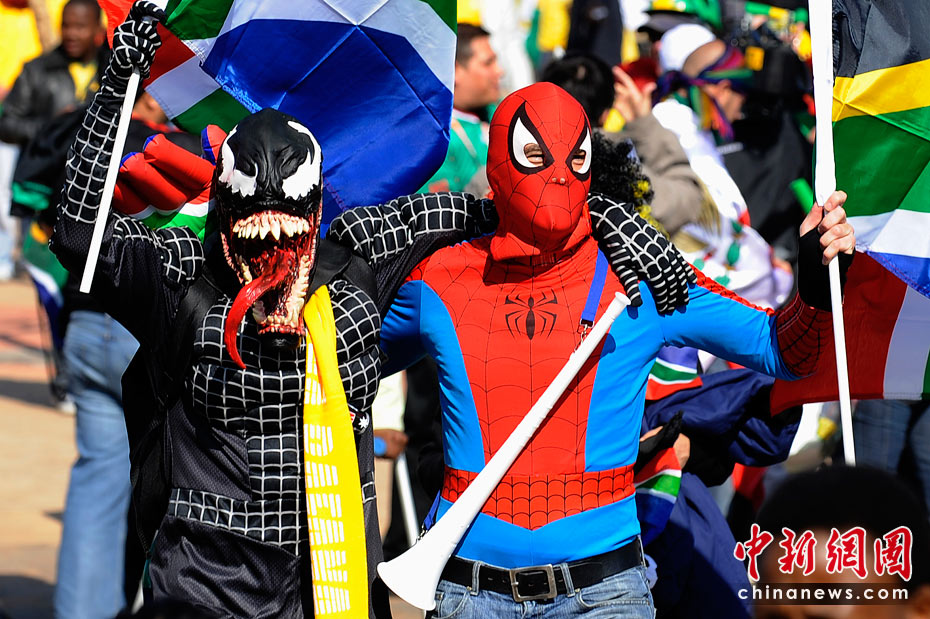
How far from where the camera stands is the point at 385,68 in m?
4.27

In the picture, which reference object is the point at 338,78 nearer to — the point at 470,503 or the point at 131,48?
the point at 131,48

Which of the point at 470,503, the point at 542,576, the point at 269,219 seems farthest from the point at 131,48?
the point at 542,576

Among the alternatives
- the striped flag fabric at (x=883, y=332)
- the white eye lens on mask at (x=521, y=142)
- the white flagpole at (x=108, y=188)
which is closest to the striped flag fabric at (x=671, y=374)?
the striped flag fabric at (x=883, y=332)

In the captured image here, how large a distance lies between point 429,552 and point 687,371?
1.41m

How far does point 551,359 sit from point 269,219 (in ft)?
2.61

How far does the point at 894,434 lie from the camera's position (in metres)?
5.77

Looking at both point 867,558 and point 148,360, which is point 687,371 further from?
point 867,558

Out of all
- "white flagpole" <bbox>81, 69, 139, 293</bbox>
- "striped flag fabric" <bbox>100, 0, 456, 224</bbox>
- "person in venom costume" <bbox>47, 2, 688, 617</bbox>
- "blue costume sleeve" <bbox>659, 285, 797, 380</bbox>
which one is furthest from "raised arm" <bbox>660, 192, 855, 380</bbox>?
"white flagpole" <bbox>81, 69, 139, 293</bbox>

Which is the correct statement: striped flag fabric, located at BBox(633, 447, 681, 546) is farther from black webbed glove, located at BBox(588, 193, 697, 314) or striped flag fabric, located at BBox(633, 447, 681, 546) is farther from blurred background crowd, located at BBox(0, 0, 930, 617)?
black webbed glove, located at BBox(588, 193, 697, 314)

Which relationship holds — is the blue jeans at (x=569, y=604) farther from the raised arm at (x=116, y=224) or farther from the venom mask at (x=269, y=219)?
the raised arm at (x=116, y=224)

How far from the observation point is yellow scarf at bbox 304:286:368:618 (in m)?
3.58

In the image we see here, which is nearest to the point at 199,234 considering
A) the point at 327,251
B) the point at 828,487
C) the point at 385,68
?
the point at 327,251

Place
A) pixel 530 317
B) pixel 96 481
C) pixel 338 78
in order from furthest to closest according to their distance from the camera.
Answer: pixel 96 481 → pixel 338 78 → pixel 530 317

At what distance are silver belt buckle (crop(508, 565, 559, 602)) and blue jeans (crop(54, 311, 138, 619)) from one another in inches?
100
